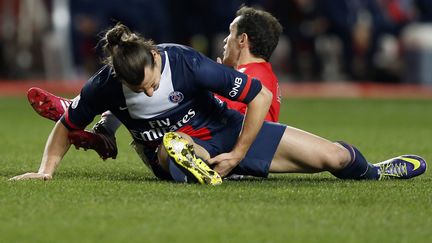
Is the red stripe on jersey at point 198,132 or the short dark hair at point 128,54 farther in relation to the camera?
the red stripe on jersey at point 198,132

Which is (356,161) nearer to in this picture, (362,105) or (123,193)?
(123,193)

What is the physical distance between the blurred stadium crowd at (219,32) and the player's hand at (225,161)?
1300 centimetres

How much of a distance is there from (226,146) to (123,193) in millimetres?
936

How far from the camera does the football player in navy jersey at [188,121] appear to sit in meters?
6.43

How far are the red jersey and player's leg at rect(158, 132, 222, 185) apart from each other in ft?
2.24

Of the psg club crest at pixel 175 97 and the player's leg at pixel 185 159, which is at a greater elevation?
the psg club crest at pixel 175 97

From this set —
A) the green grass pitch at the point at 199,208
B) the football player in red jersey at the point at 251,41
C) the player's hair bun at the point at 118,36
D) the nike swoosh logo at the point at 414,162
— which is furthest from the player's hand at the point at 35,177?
the nike swoosh logo at the point at 414,162

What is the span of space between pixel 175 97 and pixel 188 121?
283mm

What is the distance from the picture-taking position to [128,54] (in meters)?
6.25

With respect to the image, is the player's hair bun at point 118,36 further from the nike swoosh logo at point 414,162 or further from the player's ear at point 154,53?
the nike swoosh logo at point 414,162

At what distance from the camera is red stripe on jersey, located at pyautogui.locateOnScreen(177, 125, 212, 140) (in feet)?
22.8

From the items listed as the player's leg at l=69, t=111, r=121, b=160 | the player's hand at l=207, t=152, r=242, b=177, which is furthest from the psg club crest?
the player's leg at l=69, t=111, r=121, b=160

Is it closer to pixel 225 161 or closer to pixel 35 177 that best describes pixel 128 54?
pixel 225 161

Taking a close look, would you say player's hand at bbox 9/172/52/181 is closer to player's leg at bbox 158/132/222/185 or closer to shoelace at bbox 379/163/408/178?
player's leg at bbox 158/132/222/185
